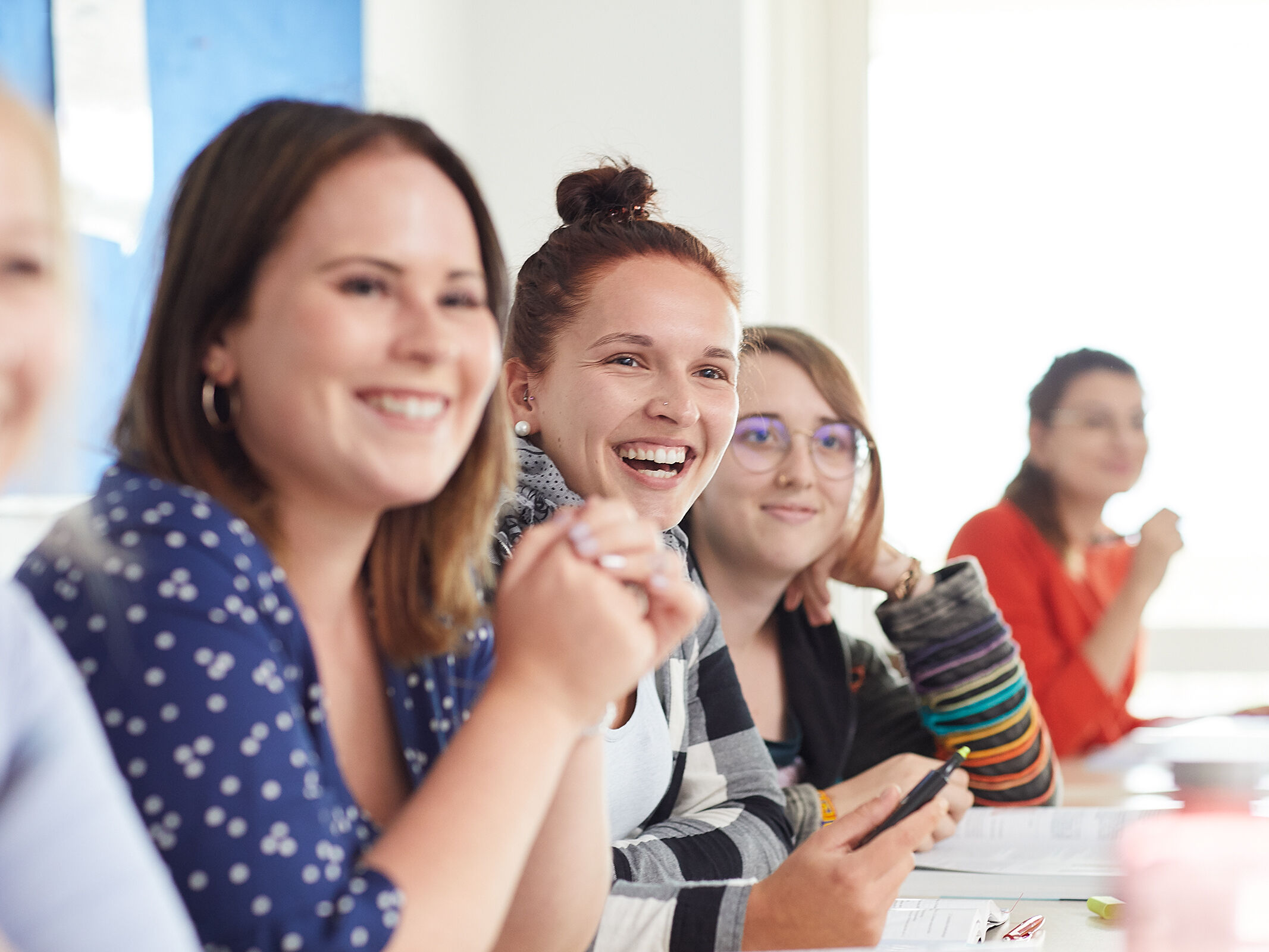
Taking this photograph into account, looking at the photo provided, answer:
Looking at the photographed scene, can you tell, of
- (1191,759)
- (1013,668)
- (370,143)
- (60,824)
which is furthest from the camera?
(1013,668)

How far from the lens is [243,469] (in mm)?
711

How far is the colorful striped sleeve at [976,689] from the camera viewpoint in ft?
5.21

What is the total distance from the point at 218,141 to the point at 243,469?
0.60 feet

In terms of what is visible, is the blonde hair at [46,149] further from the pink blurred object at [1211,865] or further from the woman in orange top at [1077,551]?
the woman in orange top at [1077,551]

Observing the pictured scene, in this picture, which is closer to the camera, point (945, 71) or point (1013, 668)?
point (1013, 668)

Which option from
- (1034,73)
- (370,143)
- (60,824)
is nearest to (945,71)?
(1034,73)

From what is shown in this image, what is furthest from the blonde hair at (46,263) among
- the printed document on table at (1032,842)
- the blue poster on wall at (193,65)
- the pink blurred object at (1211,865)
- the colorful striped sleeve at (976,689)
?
the colorful striped sleeve at (976,689)

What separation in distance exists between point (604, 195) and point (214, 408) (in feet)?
2.43

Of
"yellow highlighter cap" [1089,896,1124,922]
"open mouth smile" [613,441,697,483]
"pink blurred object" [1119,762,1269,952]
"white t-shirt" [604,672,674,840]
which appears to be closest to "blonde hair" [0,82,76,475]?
"pink blurred object" [1119,762,1269,952]

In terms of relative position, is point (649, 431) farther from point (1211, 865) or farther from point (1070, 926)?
point (1211, 865)

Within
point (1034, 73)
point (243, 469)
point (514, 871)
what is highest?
point (1034, 73)

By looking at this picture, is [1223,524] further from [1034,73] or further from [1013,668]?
[1013,668]

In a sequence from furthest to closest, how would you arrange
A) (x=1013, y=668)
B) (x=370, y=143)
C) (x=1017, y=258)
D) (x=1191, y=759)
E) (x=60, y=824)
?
(x=1017, y=258) < (x=1013, y=668) < (x=370, y=143) < (x=1191, y=759) < (x=60, y=824)

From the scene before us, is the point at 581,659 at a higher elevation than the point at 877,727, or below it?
higher
